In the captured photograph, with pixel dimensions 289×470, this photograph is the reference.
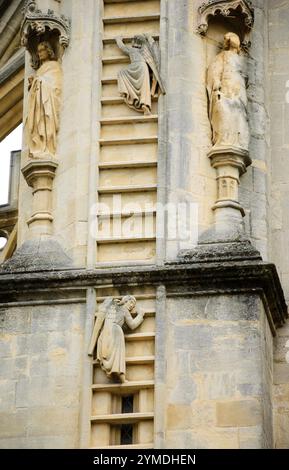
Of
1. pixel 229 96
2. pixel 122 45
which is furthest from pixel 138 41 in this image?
pixel 229 96

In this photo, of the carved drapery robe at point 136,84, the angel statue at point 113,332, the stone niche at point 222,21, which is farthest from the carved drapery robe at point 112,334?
the stone niche at point 222,21

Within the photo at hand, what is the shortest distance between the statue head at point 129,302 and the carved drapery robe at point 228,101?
6.81ft

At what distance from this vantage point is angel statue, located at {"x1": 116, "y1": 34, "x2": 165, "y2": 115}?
21.0 m

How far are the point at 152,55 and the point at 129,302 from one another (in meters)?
3.08

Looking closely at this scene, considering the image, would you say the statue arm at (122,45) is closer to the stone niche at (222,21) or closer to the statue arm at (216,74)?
the stone niche at (222,21)

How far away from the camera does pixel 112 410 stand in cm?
1962

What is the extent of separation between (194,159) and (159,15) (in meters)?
1.92

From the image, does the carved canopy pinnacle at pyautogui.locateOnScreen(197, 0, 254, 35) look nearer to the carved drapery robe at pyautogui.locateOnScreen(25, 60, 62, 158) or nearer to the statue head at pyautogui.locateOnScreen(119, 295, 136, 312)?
the carved drapery robe at pyautogui.locateOnScreen(25, 60, 62, 158)

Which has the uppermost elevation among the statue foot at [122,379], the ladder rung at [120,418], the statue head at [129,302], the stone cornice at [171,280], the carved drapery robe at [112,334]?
the stone cornice at [171,280]

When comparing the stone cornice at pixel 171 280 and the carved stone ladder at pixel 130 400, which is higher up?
the stone cornice at pixel 171 280

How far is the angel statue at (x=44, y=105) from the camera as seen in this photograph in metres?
21.1

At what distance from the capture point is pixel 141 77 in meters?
21.1

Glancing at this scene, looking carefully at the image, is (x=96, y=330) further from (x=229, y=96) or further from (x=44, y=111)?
(x=229, y=96)
